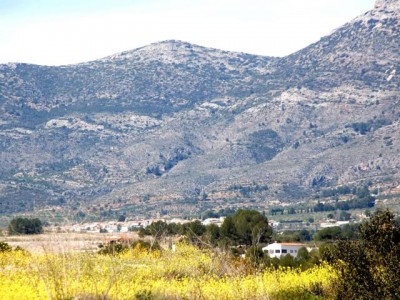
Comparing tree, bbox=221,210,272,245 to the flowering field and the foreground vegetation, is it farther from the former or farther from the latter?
the foreground vegetation

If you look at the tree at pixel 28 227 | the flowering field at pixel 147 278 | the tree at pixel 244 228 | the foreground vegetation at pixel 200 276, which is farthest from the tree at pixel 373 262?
the tree at pixel 244 228

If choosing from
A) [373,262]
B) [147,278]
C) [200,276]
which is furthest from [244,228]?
[373,262]

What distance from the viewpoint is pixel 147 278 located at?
40.0m

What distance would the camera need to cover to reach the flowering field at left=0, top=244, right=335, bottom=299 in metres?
29.0

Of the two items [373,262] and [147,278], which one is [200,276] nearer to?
[147,278]

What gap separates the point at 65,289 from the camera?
28016 millimetres

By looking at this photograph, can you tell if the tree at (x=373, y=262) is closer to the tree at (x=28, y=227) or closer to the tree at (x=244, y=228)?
the tree at (x=28, y=227)

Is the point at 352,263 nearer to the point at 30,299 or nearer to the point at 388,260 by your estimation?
the point at 388,260

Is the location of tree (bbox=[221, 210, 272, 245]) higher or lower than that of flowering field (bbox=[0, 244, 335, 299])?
lower

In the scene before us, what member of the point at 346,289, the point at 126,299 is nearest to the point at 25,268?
the point at 126,299

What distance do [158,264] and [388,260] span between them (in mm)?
12048

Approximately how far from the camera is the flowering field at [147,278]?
28953 millimetres

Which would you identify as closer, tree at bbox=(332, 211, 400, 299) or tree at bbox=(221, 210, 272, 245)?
tree at bbox=(332, 211, 400, 299)

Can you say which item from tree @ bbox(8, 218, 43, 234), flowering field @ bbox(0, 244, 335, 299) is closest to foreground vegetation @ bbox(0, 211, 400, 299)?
flowering field @ bbox(0, 244, 335, 299)
